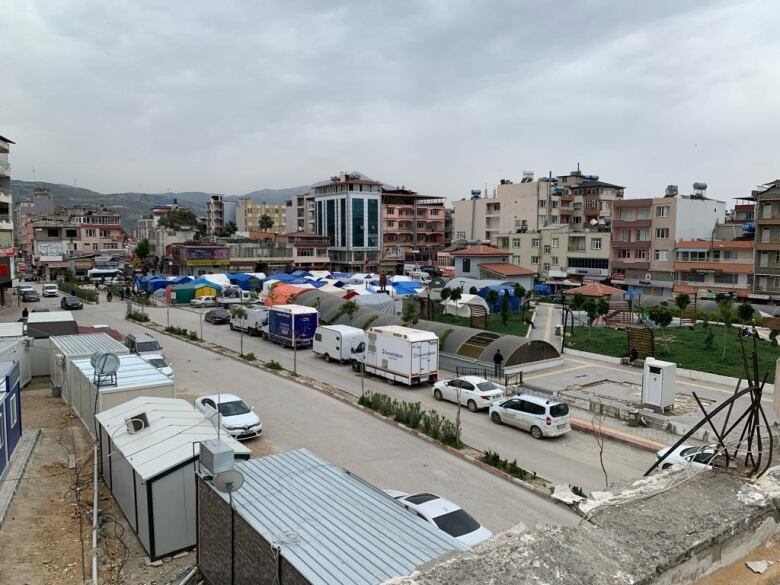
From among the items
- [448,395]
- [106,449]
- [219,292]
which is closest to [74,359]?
[106,449]

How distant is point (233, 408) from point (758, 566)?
14802 millimetres

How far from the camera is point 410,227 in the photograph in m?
94.9

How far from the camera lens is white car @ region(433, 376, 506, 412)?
63.1ft

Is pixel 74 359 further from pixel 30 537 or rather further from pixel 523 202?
pixel 523 202

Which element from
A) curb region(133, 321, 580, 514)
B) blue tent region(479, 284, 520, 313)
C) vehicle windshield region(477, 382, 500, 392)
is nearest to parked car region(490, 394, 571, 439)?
vehicle windshield region(477, 382, 500, 392)

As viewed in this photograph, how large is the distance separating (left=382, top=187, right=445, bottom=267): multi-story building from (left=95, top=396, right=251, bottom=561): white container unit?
78143 millimetres

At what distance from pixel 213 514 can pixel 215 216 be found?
140m

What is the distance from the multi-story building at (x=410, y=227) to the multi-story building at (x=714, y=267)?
41.2 m

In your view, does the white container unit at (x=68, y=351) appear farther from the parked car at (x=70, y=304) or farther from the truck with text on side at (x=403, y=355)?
the parked car at (x=70, y=304)

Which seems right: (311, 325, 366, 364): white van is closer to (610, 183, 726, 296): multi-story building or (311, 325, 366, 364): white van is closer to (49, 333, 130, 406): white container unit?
(49, 333, 130, 406): white container unit

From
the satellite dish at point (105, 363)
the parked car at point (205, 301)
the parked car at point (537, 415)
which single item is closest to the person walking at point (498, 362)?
the parked car at point (537, 415)

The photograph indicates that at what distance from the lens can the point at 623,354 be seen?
2725cm

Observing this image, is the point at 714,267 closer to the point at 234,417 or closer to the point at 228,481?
the point at 234,417

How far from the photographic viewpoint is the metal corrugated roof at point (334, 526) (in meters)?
5.93
